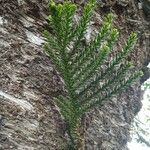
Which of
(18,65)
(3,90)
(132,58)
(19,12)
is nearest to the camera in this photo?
(3,90)

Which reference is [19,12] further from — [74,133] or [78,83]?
[74,133]

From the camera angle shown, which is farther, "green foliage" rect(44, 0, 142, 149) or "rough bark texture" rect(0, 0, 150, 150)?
"rough bark texture" rect(0, 0, 150, 150)

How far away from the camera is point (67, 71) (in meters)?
1.50

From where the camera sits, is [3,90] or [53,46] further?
[3,90]

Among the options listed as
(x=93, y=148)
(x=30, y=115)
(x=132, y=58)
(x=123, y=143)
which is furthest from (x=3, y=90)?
(x=132, y=58)

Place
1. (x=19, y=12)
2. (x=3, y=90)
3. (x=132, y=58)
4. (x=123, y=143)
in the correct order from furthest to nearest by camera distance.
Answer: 1. (x=132, y=58)
2. (x=123, y=143)
3. (x=19, y=12)
4. (x=3, y=90)

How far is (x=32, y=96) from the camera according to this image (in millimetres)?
1713

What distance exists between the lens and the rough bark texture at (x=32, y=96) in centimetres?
160

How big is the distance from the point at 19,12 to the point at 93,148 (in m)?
0.92

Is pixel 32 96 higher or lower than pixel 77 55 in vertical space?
lower

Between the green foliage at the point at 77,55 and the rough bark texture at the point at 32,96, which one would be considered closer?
the green foliage at the point at 77,55

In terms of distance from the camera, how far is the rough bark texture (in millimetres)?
1604

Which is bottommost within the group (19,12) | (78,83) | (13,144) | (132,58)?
(13,144)

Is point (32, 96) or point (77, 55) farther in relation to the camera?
point (32, 96)
